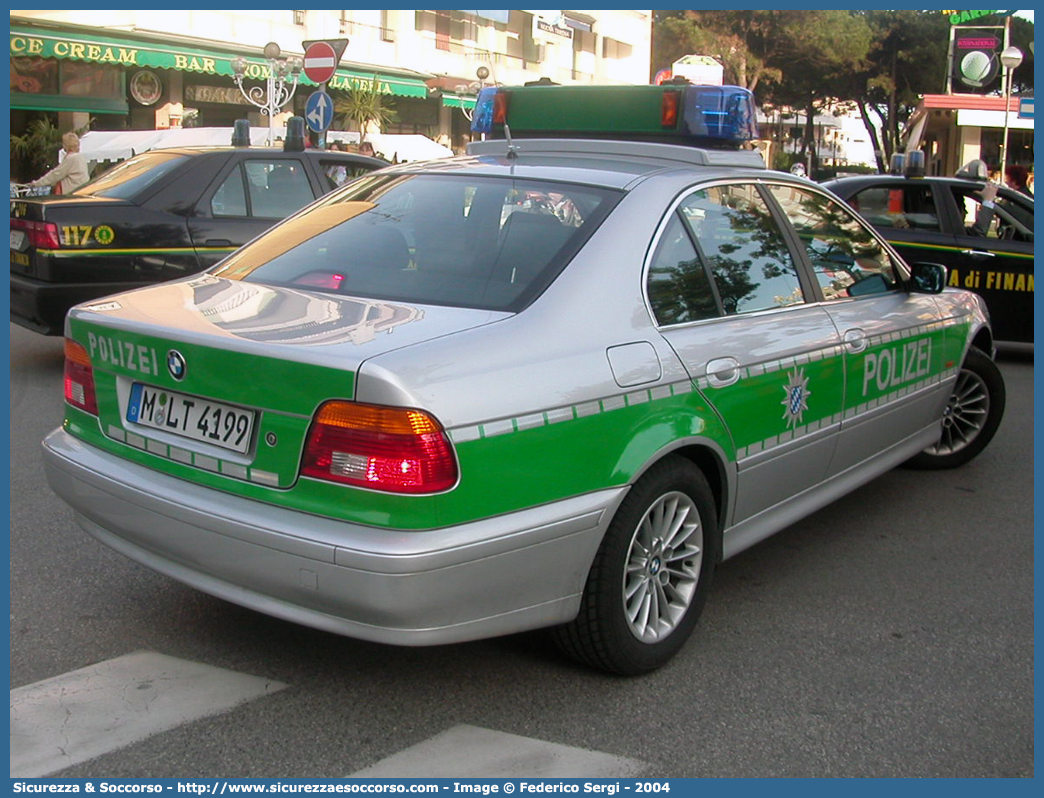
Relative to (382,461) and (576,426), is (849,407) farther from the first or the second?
(382,461)

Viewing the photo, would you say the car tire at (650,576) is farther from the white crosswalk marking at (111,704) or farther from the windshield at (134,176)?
the windshield at (134,176)

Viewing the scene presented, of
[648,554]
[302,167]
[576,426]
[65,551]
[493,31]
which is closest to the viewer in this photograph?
[576,426]

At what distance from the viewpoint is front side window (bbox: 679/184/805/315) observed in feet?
12.9

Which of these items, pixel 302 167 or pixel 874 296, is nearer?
pixel 874 296

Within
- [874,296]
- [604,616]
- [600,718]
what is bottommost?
[600,718]

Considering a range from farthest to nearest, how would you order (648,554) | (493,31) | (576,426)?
(493,31)
(648,554)
(576,426)

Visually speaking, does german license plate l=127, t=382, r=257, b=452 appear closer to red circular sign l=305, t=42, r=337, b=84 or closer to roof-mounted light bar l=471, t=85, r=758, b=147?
roof-mounted light bar l=471, t=85, r=758, b=147

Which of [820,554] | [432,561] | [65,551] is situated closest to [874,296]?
[820,554]

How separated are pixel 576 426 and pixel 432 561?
57 cm

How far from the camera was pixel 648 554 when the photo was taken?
349 centimetres

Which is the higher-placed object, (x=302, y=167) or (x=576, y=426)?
(x=302, y=167)

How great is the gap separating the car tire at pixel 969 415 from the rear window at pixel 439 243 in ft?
10.3

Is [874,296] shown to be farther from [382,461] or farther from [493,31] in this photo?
[493,31]

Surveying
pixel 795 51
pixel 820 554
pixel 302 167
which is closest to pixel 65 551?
pixel 820 554
